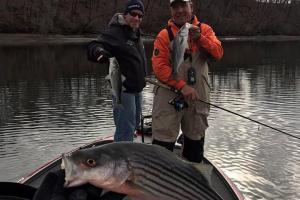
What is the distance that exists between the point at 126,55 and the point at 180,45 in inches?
46.3

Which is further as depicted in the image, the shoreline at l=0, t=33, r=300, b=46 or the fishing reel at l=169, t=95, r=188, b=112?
the shoreline at l=0, t=33, r=300, b=46

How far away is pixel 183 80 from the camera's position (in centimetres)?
594

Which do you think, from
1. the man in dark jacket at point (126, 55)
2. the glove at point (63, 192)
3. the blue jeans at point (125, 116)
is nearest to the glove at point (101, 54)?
the man in dark jacket at point (126, 55)

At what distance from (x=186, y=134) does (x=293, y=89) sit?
715 inches

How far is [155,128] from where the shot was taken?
6.04 meters

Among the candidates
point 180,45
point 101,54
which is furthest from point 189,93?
point 101,54

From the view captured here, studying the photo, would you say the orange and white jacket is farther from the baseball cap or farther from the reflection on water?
the reflection on water

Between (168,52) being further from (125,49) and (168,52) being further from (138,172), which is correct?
(138,172)

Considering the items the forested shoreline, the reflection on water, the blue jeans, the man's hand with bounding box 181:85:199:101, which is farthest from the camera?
the forested shoreline

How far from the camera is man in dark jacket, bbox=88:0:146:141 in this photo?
6547 millimetres

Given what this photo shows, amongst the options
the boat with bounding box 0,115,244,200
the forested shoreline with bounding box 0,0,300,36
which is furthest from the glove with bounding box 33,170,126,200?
the forested shoreline with bounding box 0,0,300,36

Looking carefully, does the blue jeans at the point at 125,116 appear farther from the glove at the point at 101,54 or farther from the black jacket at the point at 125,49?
the glove at the point at 101,54

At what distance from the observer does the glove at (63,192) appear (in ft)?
11.9

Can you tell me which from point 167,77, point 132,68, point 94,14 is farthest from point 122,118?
point 94,14
